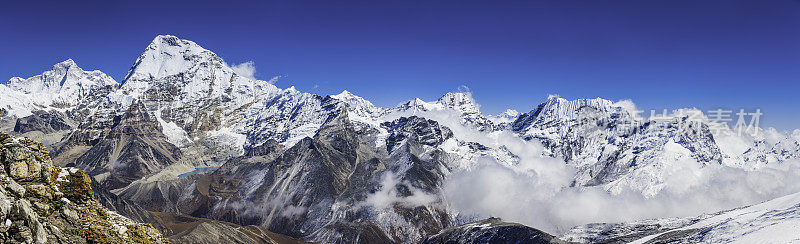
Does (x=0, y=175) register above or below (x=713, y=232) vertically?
below

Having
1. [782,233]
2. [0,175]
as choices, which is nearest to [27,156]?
[0,175]

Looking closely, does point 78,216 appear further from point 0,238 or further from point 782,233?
point 782,233

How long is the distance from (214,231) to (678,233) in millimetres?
183299

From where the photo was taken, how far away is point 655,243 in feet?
450

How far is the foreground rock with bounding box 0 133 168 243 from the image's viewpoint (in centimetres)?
1692

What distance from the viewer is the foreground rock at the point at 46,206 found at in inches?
666

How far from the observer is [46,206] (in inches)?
757

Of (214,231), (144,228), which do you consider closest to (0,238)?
(144,228)

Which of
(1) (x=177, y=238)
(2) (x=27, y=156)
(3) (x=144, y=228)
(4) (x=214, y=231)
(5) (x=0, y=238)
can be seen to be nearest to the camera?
(5) (x=0, y=238)

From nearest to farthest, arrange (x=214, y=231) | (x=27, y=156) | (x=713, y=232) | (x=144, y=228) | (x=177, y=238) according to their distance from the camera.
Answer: (x=27, y=156) → (x=144, y=228) → (x=713, y=232) → (x=177, y=238) → (x=214, y=231)

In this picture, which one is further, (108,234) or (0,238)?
(108,234)

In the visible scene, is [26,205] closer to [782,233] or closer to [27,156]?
[27,156]

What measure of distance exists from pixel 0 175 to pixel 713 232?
153705 mm

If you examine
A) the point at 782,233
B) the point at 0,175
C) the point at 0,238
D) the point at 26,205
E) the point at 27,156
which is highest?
the point at 782,233
